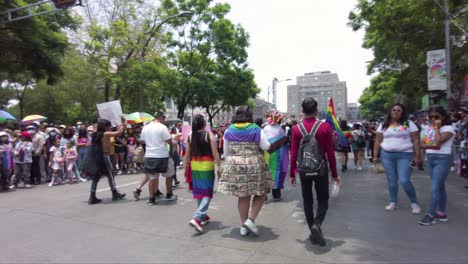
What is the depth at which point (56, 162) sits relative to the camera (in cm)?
1045

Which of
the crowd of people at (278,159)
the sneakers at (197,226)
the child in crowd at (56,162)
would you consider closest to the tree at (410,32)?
the crowd of people at (278,159)

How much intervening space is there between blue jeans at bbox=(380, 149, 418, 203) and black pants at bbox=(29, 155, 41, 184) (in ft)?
32.1

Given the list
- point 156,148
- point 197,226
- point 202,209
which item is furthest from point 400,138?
point 156,148

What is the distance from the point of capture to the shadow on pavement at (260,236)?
4570 mm

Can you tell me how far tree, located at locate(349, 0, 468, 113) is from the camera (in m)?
13.3

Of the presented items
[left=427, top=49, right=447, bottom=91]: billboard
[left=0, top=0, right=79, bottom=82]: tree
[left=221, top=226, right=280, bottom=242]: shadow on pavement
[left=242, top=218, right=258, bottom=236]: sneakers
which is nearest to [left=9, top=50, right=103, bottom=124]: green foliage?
[left=0, top=0, right=79, bottom=82]: tree

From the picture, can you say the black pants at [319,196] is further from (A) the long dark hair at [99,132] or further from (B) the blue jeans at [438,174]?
(A) the long dark hair at [99,132]

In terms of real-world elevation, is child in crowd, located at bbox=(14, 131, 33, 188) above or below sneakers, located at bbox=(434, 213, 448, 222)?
above

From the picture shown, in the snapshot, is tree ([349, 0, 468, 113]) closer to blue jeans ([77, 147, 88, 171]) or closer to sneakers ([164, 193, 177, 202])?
sneakers ([164, 193, 177, 202])

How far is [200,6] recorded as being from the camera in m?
26.5

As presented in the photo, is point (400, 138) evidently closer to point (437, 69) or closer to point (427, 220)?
point (427, 220)

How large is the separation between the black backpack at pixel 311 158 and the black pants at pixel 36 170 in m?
9.28

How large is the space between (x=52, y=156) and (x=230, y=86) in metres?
19.9

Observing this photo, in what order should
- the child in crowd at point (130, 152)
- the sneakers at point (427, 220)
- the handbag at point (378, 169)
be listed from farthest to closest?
1. the child in crowd at point (130, 152)
2. the handbag at point (378, 169)
3. the sneakers at point (427, 220)
